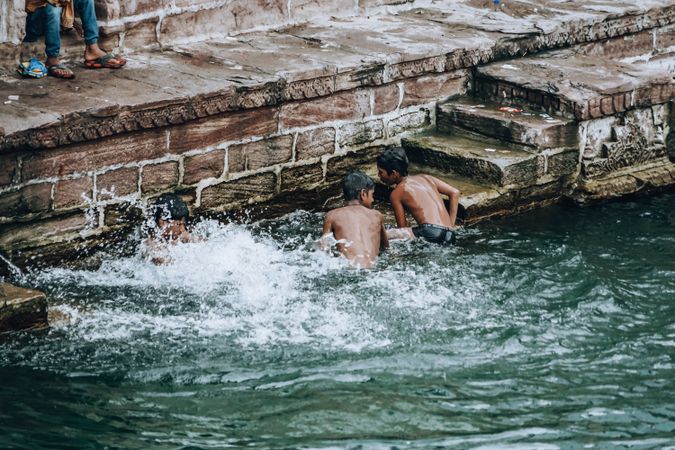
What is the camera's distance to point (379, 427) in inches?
209

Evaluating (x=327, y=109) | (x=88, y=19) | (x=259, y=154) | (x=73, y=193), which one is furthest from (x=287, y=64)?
(x=73, y=193)

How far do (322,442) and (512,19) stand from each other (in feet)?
19.0

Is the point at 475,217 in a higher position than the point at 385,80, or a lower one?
lower

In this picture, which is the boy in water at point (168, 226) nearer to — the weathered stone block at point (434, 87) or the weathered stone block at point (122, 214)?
the weathered stone block at point (122, 214)

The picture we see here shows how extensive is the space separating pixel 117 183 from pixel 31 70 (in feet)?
3.31

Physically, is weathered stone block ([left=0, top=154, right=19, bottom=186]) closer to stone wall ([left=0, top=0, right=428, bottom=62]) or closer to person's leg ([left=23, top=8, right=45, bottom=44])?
stone wall ([left=0, top=0, right=428, bottom=62])

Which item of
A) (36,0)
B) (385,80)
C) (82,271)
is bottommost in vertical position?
(82,271)

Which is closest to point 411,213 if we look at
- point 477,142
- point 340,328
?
point 477,142

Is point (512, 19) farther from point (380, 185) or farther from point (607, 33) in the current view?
point (380, 185)

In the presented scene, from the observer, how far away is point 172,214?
7.34m

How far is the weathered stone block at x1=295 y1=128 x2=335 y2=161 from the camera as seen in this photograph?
8.45 meters

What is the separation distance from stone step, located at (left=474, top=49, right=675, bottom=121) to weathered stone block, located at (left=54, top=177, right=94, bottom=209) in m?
3.43

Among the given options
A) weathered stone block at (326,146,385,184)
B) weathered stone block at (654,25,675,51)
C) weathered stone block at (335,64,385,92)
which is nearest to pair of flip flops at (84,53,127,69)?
weathered stone block at (335,64,385,92)

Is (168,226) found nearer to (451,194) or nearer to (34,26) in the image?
(34,26)
